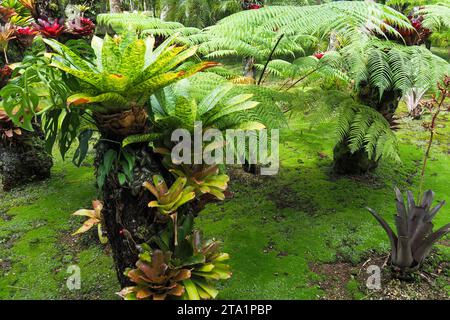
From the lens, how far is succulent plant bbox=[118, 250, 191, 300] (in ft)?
4.26

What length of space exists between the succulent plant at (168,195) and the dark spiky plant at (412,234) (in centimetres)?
93

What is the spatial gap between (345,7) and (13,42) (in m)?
2.72

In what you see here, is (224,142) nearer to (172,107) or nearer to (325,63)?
(172,107)

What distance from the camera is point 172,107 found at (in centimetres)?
150

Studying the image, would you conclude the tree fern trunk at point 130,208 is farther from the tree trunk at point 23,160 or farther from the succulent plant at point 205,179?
the tree trunk at point 23,160

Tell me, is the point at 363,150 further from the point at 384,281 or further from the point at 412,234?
the point at 384,281

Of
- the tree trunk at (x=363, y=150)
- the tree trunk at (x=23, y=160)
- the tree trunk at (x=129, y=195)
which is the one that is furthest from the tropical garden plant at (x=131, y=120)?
the tree trunk at (x=23, y=160)

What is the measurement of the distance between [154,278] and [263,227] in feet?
3.28

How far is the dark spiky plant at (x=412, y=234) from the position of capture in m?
1.64

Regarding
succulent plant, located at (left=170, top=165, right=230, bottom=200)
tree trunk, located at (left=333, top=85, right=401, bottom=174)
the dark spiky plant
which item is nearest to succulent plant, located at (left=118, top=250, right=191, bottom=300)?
succulent plant, located at (left=170, top=165, right=230, bottom=200)

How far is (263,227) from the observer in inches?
84.8

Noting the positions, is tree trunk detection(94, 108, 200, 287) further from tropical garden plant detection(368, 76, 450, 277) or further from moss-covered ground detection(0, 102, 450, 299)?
tropical garden plant detection(368, 76, 450, 277)

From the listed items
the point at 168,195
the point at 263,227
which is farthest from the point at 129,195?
the point at 263,227

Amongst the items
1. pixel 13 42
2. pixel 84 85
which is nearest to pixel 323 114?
pixel 84 85
